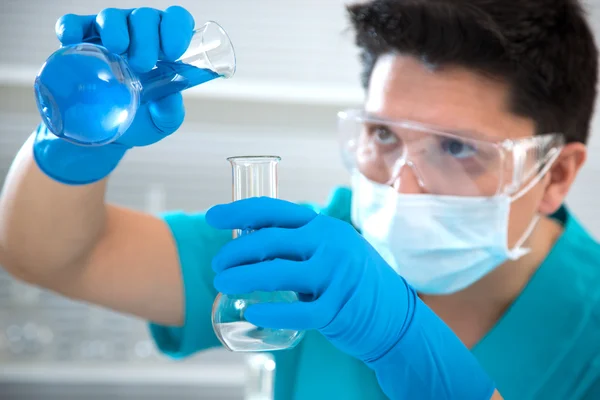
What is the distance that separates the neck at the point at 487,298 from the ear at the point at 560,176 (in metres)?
0.09

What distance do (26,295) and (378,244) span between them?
5.69 feet

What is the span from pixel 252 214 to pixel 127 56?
29 centimetres

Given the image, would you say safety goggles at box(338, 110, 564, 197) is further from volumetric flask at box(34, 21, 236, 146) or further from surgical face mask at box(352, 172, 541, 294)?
volumetric flask at box(34, 21, 236, 146)

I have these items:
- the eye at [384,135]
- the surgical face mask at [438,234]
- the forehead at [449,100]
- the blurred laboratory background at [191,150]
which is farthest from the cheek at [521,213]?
the blurred laboratory background at [191,150]

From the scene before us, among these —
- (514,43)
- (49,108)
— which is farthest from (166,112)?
(514,43)

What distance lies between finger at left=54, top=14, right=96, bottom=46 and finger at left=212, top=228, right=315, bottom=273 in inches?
15.2

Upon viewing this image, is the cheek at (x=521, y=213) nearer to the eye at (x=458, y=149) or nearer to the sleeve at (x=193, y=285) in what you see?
the eye at (x=458, y=149)

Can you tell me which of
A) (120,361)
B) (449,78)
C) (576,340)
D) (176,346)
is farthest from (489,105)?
(120,361)

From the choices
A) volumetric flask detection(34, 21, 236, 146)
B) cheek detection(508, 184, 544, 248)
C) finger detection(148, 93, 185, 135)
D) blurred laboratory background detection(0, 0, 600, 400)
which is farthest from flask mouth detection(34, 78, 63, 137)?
blurred laboratory background detection(0, 0, 600, 400)

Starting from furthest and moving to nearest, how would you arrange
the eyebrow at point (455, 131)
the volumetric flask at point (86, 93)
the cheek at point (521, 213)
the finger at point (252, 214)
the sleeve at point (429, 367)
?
the cheek at point (521, 213), the eyebrow at point (455, 131), the sleeve at point (429, 367), the finger at point (252, 214), the volumetric flask at point (86, 93)

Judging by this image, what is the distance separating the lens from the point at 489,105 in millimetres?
1451

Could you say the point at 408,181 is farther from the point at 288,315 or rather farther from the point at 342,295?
the point at 288,315

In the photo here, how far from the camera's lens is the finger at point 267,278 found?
0.91 m

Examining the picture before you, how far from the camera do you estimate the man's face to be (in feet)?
4.70
